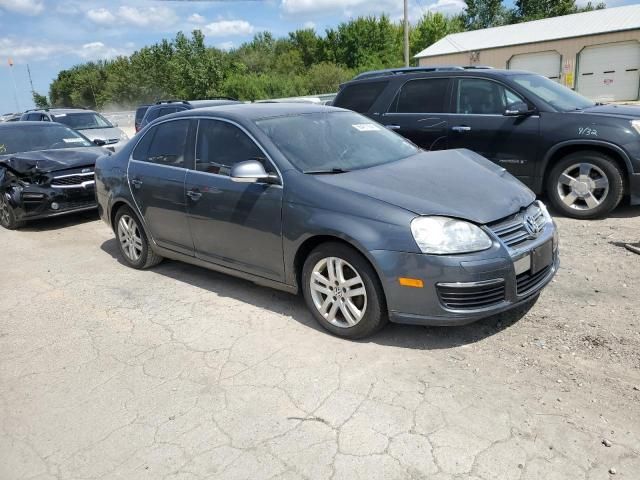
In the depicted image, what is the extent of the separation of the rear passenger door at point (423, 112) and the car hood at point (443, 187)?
2973 mm

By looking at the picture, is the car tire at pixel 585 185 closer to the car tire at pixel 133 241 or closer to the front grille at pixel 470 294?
the front grille at pixel 470 294

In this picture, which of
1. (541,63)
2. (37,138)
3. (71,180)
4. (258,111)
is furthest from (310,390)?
(541,63)

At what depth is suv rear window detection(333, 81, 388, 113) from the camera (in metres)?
8.02

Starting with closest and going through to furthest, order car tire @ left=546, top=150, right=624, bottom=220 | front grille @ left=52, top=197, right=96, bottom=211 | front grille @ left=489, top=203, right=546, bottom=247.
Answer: front grille @ left=489, top=203, right=546, bottom=247
car tire @ left=546, top=150, right=624, bottom=220
front grille @ left=52, top=197, right=96, bottom=211

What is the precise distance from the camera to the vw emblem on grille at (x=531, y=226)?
3.73 metres

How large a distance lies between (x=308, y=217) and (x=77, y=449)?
6.55 ft

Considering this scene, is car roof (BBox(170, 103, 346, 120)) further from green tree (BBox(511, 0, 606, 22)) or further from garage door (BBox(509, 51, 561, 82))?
green tree (BBox(511, 0, 606, 22))

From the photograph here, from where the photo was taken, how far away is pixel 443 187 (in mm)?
3840

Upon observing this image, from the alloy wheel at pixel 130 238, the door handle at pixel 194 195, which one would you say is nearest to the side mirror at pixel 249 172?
the door handle at pixel 194 195

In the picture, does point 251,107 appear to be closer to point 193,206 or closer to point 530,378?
point 193,206

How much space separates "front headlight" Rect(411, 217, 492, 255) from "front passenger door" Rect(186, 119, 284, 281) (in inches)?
44.6

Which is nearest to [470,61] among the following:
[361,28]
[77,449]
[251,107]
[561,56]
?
[561,56]

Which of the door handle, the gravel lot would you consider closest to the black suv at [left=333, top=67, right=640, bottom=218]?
the gravel lot

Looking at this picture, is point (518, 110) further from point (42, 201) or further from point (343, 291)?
point (42, 201)
